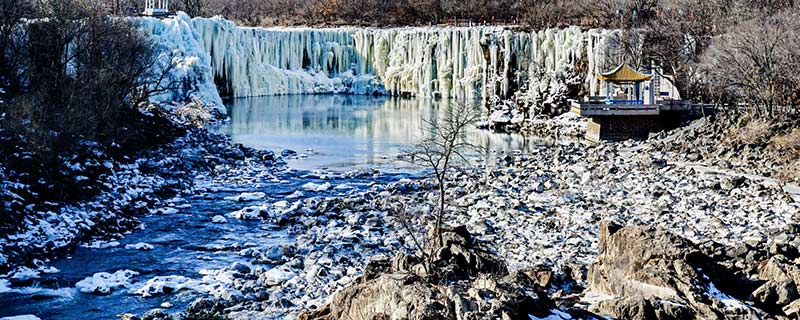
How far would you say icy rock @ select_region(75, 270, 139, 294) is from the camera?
12641 millimetres

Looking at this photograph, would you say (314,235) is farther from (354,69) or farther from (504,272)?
(354,69)

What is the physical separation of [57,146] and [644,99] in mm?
18828

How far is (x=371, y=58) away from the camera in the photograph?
57281 millimetres

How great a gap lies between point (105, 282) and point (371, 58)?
45154mm

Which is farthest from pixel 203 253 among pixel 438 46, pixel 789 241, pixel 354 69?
pixel 354 69

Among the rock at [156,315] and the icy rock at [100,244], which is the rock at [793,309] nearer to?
the rock at [156,315]

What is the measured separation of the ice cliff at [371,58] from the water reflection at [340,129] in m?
1.99

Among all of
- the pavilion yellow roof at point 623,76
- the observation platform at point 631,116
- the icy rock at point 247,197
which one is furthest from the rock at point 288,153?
the pavilion yellow roof at point 623,76

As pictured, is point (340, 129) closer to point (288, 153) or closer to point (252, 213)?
point (288, 153)

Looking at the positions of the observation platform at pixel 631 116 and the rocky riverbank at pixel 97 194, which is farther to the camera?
the observation platform at pixel 631 116

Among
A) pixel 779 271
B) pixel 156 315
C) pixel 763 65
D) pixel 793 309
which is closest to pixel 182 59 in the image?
pixel 763 65

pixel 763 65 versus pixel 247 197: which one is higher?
pixel 763 65

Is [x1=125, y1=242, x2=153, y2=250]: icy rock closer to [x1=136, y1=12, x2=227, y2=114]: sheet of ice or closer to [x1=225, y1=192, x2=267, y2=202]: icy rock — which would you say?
[x1=225, y1=192, x2=267, y2=202]: icy rock

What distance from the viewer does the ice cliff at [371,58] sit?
3853 centimetres
